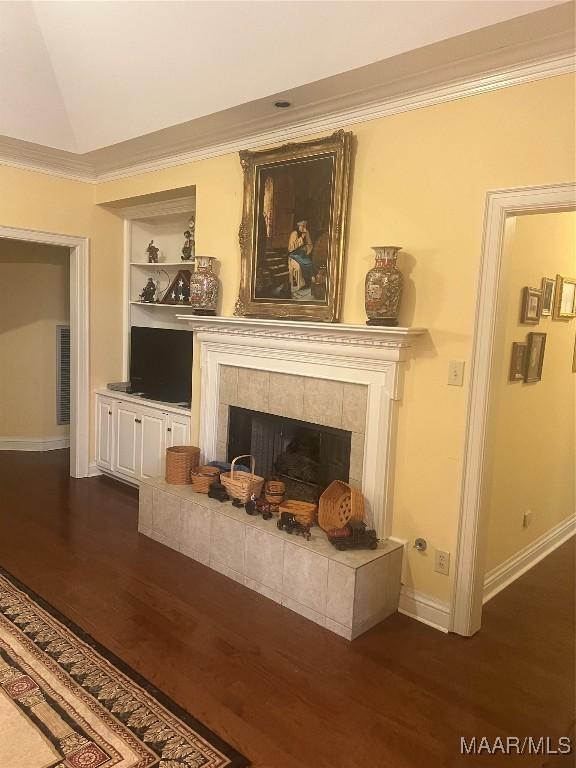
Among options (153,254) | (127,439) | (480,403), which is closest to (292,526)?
(480,403)

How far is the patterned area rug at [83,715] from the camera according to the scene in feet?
6.64

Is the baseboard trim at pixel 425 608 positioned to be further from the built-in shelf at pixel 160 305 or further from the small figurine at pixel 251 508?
the built-in shelf at pixel 160 305

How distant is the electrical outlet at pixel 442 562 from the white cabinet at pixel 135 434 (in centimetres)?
210

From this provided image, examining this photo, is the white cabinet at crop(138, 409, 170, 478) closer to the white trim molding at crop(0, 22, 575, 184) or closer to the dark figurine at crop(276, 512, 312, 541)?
the dark figurine at crop(276, 512, 312, 541)

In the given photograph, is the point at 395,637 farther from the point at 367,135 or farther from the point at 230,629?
the point at 367,135

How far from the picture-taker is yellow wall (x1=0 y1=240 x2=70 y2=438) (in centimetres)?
602

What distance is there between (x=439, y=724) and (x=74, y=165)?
15.3ft

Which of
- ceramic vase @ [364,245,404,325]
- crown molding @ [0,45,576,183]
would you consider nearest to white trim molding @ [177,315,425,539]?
ceramic vase @ [364,245,404,325]

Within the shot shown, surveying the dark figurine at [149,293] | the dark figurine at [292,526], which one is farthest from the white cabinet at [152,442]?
the dark figurine at [292,526]

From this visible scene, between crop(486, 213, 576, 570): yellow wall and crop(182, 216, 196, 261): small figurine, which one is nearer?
crop(486, 213, 576, 570): yellow wall

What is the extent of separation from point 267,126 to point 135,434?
2.66 m

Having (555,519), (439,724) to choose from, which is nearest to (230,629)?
(439,724)

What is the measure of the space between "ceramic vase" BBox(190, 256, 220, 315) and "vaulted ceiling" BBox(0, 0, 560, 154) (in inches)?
35.9

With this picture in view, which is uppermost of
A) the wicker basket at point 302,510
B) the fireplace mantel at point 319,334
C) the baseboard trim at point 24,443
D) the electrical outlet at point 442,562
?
the fireplace mantel at point 319,334
